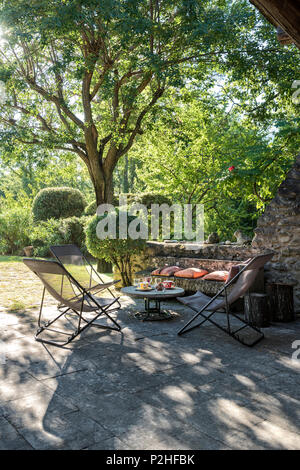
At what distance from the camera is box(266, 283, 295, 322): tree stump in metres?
5.41

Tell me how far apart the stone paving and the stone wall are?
1399 millimetres

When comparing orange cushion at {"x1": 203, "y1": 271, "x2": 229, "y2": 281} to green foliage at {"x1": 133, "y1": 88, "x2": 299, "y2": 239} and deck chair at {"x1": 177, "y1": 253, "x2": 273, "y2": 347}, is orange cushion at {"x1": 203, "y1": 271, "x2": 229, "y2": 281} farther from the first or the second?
green foliage at {"x1": 133, "y1": 88, "x2": 299, "y2": 239}

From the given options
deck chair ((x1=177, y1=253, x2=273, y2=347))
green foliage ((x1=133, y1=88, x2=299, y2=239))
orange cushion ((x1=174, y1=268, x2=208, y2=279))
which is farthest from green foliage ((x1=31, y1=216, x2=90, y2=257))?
deck chair ((x1=177, y1=253, x2=273, y2=347))

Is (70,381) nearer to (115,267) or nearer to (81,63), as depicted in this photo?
(115,267)

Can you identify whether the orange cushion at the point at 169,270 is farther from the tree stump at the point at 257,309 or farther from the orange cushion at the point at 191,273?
the tree stump at the point at 257,309

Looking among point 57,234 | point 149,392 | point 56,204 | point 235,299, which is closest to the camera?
point 149,392

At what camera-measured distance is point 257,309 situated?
5.09m

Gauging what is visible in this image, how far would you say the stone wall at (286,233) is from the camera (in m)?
5.87

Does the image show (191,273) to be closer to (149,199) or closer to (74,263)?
(74,263)

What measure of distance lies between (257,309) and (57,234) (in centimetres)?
966

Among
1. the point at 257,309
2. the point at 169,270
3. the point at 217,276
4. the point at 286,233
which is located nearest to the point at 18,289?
the point at 169,270

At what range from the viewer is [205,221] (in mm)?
15656
